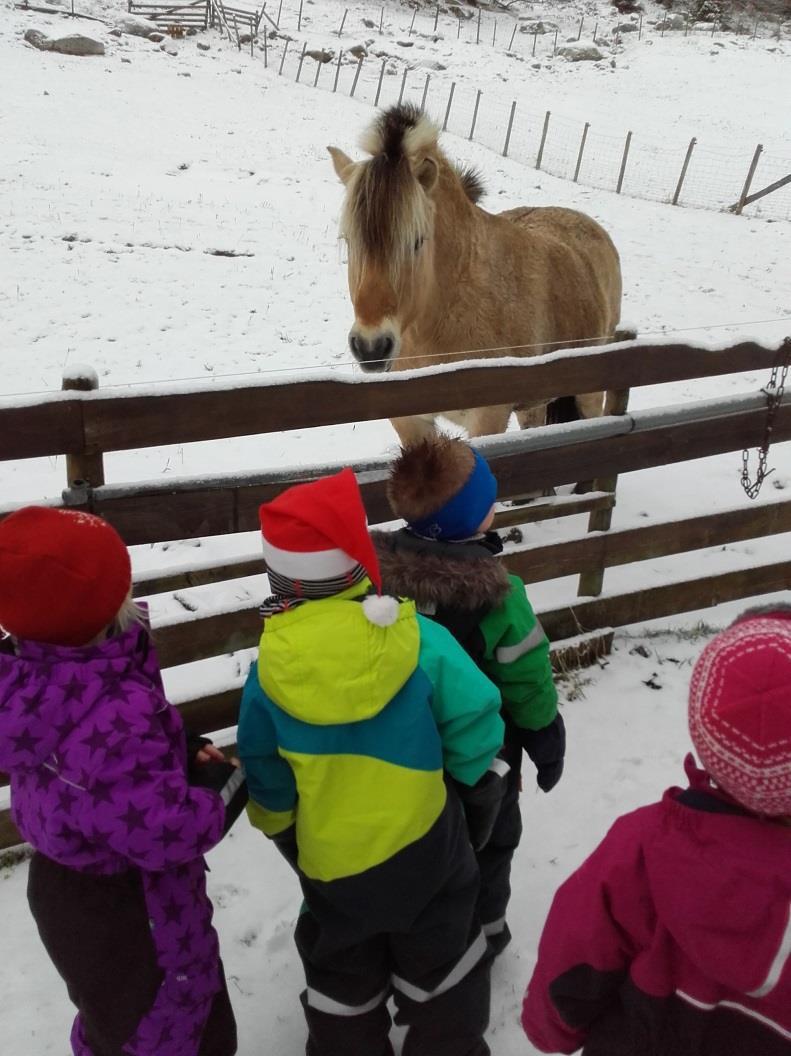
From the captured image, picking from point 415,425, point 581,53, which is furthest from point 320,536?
point 581,53

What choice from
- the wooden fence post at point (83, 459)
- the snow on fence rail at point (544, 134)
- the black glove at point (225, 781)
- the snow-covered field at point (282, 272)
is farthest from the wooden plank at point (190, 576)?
the snow on fence rail at point (544, 134)

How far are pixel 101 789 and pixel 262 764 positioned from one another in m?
0.37

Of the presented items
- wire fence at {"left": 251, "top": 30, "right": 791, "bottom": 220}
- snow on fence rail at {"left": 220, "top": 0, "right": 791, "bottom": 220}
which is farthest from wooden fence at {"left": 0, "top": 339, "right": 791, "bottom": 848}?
wire fence at {"left": 251, "top": 30, "right": 791, "bottom": 220}

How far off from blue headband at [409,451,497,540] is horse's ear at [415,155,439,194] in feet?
8.89

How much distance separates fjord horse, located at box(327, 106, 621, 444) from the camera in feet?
13.0

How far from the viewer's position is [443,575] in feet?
6.41

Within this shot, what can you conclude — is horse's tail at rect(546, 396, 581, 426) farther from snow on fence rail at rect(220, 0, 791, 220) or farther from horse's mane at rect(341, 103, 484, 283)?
snow on fence rail at rect(220, 0, 791, 220)

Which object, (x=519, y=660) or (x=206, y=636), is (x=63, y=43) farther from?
(x=519, y=660)

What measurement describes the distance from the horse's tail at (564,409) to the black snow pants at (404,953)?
468 cm

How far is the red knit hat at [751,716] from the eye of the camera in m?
1.18

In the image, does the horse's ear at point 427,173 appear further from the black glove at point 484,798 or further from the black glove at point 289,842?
the black glove at point 289,842

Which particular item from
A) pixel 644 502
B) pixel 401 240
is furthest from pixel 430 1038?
pixel 644 502

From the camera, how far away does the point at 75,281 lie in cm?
1030

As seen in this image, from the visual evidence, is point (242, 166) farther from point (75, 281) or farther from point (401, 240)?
point (401, 240)
